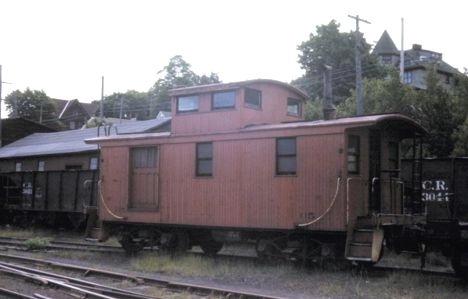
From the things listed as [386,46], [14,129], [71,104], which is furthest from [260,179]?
[71,104]

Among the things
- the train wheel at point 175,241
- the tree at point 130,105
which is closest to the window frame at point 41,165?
the train wheel at point 175,241

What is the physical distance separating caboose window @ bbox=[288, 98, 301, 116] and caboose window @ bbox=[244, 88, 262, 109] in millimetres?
1535

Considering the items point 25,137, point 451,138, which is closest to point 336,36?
point 25,137

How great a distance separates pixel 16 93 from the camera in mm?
85000

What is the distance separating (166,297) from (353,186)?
4.98m

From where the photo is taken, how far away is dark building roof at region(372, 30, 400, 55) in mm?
89631

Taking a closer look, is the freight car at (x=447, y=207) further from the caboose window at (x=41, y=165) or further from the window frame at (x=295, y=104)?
the caboose window at (x=41, y=165)

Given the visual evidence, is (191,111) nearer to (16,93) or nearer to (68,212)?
(68,212)

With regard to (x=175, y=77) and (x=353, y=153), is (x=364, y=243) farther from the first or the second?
(x=175, y=77)

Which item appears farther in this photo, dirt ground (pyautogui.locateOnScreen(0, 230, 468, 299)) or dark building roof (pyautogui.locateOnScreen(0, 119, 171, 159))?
dark building roof (pyautogui.locateOnScreen(0, 119, 171, 159))

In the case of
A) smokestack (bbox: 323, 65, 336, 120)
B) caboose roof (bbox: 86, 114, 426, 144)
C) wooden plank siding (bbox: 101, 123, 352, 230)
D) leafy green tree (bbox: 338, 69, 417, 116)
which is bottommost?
wooden plank siding (bbox: 101, 123, 352, 230)

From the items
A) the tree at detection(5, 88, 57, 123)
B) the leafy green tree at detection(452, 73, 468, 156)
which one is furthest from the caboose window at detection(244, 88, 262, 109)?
the tree at detection(5, 88, 57, 123)

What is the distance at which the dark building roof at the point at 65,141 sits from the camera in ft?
97.1

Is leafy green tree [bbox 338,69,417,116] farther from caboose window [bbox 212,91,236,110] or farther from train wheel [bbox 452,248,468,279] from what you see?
train wheel [bbox 452,248,468,279]
